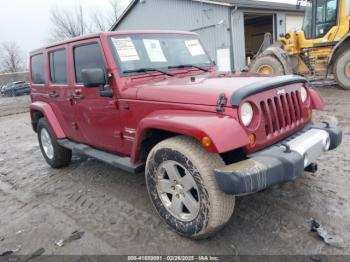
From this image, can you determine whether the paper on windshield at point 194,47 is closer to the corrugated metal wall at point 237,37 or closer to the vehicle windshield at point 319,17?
the vehicle windshield at point 319,17

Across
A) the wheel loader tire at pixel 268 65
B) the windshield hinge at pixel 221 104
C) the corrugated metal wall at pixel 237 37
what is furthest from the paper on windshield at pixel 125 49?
the corrugated metal wall at pixel 237 37

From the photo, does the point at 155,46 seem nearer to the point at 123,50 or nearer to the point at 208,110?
the point at 123,50

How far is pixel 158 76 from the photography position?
3.86 metres

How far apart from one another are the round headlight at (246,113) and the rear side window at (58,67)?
2881 mm

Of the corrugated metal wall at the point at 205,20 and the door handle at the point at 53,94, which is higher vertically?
the corrugated metal wall at the point at 205,20

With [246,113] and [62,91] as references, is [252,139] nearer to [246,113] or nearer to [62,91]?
[246,113]

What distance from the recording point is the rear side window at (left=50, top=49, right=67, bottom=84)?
15.4 feet

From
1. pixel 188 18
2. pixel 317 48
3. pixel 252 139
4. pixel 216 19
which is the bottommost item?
pixel 252 139

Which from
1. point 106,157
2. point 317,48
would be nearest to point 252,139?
point 106,157

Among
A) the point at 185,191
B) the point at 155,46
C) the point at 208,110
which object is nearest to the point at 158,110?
the point at 208,110

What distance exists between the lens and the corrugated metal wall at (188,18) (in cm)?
1823

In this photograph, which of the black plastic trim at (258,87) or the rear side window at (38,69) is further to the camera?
the rear side window at (38,69)

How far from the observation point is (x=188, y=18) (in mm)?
19953

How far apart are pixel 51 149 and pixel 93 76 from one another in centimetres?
252
